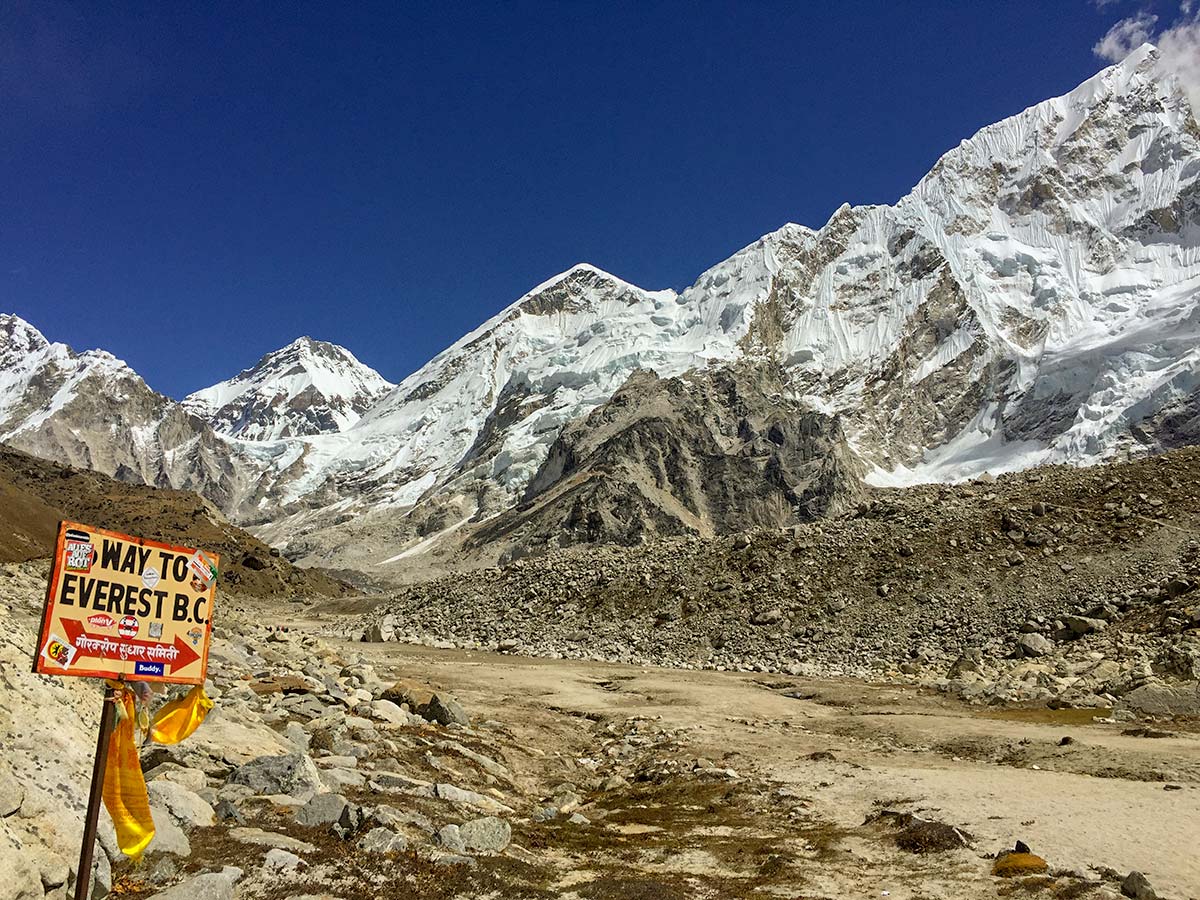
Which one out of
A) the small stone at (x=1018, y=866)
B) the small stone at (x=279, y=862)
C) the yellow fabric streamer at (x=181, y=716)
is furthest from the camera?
the small stone at (x=1018, y=866)

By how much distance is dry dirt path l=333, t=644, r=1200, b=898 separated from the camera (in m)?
13.2

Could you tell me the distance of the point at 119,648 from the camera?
846 centimetres

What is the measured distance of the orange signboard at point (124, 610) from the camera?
26.3 feet

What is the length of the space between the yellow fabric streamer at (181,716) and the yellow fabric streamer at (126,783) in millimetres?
291

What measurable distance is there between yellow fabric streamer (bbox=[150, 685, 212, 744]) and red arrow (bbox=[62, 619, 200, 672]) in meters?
0.35

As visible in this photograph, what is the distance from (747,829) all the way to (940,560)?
36.8 meters

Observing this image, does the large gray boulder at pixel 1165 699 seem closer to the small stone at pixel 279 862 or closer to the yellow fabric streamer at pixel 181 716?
the small stone at pixel 279 862

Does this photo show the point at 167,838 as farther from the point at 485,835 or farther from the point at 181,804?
the point at 485,835

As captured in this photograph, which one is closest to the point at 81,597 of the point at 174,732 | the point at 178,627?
the point at 178,627

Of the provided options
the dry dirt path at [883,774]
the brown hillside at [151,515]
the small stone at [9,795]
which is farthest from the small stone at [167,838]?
the brown hillside at [151,515]

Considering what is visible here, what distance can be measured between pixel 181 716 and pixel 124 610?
1.40 m

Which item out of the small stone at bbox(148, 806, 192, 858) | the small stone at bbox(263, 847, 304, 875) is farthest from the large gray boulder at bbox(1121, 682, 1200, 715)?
the small stone at bbox(148, 806, 192, 858)

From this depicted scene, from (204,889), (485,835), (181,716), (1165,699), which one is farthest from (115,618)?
(1165,699)

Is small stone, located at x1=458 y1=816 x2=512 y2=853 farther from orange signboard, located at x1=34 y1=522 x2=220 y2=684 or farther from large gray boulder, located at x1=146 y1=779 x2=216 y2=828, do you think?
orange signboard, located at x1=34 y1=522 x2=220 y2=684
